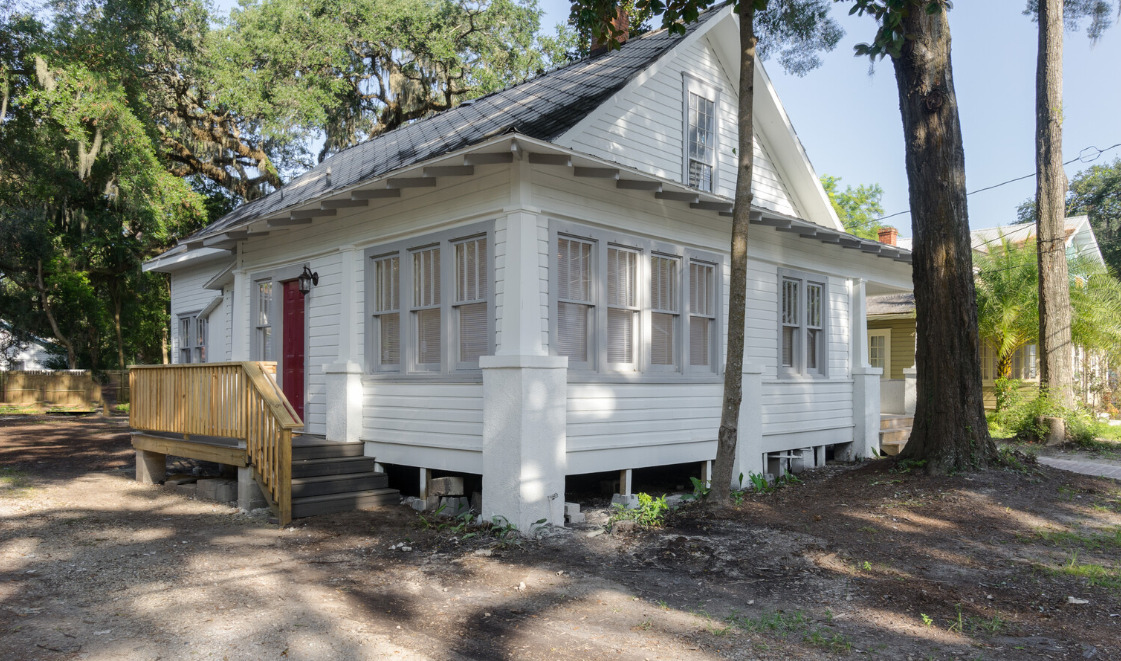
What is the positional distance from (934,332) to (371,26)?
21254 mm

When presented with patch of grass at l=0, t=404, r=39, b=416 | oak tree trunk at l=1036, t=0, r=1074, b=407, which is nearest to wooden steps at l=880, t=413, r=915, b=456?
oak tree trunk at l=1036, t=0, r=1074, b=407

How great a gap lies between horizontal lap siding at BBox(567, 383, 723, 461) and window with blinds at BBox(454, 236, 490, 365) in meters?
1.16

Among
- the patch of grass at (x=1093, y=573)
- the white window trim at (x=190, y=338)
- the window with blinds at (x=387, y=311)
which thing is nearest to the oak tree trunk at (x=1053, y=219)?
the patch of grass at (x=1093, y=573)

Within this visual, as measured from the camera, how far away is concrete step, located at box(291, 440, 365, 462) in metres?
9.07

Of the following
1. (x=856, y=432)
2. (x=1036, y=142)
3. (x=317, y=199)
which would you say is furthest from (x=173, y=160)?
(x=1036, y=142)

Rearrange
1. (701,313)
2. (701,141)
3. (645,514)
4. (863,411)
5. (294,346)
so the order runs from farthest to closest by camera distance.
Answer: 1. (863,411)
2. (701,141)
3. (294,346)
4. (701,313)
5. (645,514)

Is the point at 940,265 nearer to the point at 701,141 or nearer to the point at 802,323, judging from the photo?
the point at 802,323

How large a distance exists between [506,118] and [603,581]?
19.0 ft

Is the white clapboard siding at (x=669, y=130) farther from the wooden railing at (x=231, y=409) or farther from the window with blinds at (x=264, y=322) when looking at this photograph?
the window with blinds at (x=264, y=322)

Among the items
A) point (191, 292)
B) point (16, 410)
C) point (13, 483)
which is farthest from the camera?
point (16, 410)

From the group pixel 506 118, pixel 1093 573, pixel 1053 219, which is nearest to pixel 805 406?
pixel 1093 573

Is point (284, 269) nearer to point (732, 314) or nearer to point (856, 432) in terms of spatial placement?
point (732, 314)

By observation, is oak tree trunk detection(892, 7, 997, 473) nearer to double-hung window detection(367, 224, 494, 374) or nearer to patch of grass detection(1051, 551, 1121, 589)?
patch of grass detection(1051, 551, 1121, 589)

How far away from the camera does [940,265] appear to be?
9562 mm
